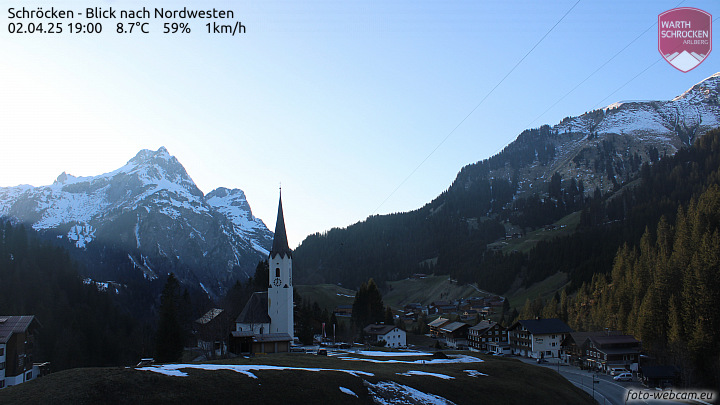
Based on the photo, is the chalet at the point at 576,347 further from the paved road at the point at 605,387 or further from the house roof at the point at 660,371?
the house roof at the point at 660,371

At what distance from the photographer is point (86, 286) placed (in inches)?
4990

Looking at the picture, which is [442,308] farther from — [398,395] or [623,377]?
[398,395]

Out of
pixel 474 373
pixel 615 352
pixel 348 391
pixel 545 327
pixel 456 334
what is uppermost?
pixel 348 391

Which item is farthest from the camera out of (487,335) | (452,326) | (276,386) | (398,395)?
(452,326)

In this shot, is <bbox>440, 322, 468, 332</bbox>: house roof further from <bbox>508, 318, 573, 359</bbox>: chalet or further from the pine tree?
the pine tree

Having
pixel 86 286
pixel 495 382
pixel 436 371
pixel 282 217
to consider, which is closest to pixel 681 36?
pixel 495 382

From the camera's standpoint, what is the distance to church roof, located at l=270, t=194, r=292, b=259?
76750mm

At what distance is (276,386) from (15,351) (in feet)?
144

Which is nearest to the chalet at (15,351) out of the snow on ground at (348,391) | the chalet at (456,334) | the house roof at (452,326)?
the snow on ground at (348,391)

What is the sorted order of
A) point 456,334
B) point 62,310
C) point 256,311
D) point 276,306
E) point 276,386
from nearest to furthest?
1. point 276,386
2. point 276,306
3. point 256,311
4. point 62,310
5. point 456,334

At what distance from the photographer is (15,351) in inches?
2237

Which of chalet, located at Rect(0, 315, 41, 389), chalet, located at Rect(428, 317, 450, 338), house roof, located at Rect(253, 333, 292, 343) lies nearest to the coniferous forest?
chalet, located at Rect(0, 315, 41, 389)

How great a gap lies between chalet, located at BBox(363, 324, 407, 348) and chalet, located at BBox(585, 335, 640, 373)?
35316 millimetres

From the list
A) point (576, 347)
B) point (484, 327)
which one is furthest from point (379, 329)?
point (576, 347)
